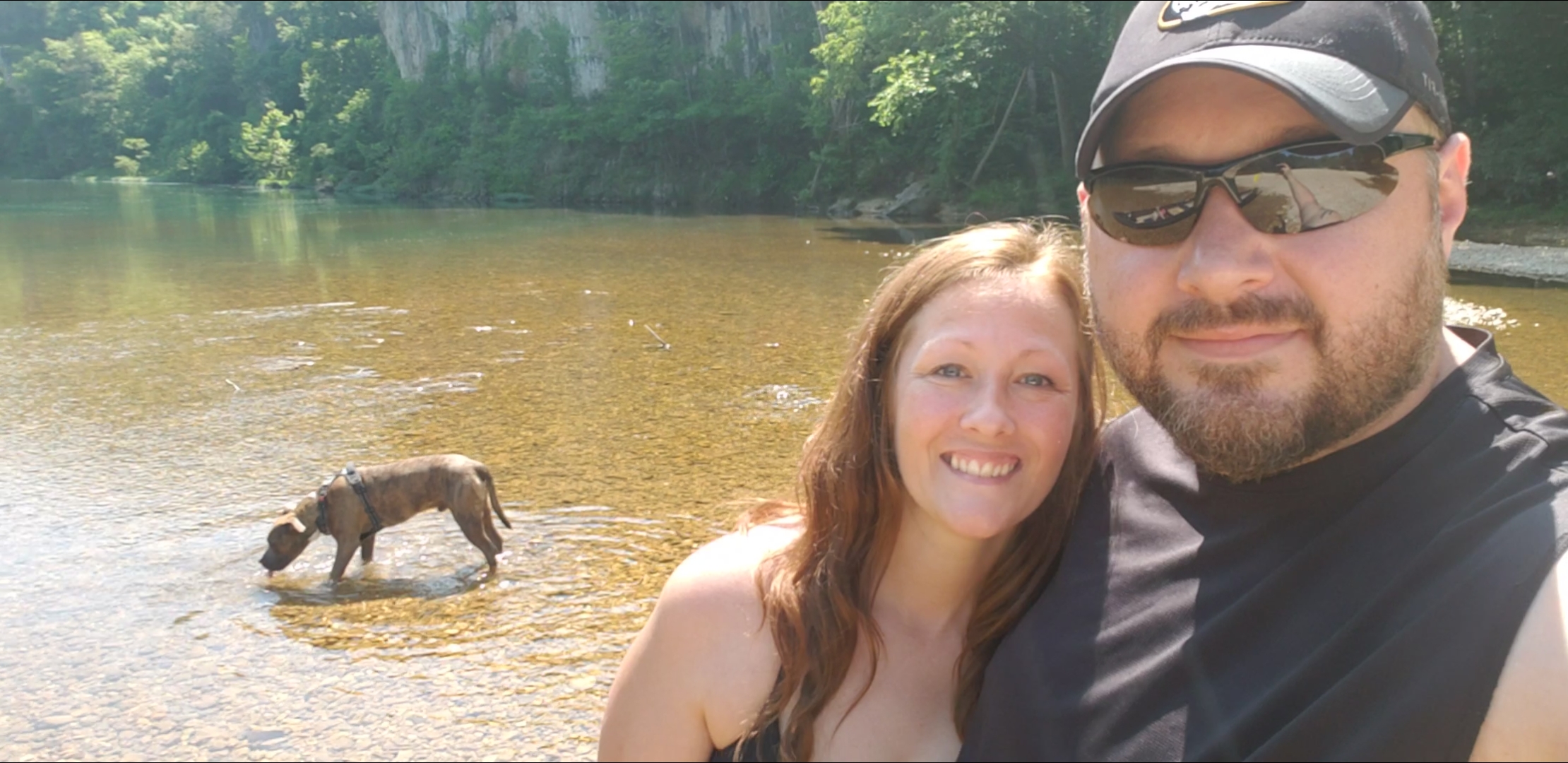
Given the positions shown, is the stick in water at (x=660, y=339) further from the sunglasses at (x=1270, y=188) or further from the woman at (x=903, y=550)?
the sunglasses at (x=1270, y=188)

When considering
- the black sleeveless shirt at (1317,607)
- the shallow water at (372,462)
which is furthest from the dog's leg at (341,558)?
the black sleeveless shirt at (1317,607)

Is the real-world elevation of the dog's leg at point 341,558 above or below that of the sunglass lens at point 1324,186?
below

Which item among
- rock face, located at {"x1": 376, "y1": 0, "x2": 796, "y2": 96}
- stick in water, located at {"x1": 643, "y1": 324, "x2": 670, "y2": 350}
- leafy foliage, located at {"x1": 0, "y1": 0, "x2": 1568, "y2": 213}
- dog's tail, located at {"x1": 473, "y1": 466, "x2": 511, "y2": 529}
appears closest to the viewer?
dog's tail, located at {"x1": 473, "y1": 466, "x2": 511, "y2": 529}

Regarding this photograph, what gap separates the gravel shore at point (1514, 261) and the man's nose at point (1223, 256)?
63.3 ft

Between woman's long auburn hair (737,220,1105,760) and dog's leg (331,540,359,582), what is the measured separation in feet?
16.3

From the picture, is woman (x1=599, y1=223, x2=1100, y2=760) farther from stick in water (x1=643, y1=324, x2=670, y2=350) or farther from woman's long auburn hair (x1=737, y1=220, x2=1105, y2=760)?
stick in water (x1=643, y1=324, x2=670, y2=350)

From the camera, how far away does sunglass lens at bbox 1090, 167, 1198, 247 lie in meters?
1.88

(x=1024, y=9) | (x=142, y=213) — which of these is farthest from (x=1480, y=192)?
(x=142, y=213)

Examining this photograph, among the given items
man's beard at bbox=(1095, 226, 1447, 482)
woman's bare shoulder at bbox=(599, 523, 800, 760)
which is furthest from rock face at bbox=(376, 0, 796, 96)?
man's beard at bbox=(1095, 226, 1447, 482)

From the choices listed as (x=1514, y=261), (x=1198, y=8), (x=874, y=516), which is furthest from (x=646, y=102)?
(x=1198, y=8)

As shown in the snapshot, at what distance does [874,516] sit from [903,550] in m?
0.08

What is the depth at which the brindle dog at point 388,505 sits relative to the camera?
661 centimetres

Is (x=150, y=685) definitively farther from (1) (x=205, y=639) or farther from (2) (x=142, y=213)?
(2) (x=142, y=213)

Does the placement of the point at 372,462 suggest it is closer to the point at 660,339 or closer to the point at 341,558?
the point at 341,558
